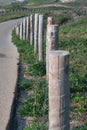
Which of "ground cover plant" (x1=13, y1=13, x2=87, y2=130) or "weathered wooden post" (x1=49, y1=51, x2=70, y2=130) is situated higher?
"weathered wooden post" (x1=49, y1=51, x2=70, y2=130)

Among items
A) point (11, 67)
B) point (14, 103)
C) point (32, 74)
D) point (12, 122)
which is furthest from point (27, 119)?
point (11, 67)

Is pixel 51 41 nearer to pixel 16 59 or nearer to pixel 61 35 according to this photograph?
pixel 16 59

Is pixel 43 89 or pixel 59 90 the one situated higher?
pixel 59 90

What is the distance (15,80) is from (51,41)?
2.03m

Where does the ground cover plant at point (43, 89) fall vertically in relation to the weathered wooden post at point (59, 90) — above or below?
below

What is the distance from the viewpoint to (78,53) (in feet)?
49.3

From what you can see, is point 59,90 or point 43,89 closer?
point 59,90

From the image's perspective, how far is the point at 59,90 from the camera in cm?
541

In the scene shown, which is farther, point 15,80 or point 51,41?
point 15,80

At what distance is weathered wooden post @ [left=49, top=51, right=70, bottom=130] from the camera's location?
5.37 m

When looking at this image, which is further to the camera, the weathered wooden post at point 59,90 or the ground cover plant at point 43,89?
the ground cover plant at point 43,89

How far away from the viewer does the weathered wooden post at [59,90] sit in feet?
17.6

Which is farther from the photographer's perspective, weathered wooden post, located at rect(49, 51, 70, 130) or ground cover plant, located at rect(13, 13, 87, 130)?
ground cover plant, located at rect(13, 13, 87, 130)

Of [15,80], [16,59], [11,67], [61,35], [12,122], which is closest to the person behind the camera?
[12,122]
